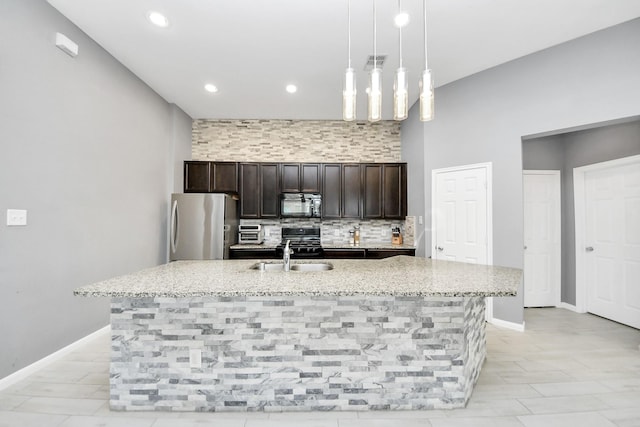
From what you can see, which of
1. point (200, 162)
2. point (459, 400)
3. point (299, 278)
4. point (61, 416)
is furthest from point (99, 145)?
point (459, 400)

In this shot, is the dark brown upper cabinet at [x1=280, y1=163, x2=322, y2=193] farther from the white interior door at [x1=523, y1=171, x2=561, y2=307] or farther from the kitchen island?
the kitchen island

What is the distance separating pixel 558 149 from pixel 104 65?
5843 mm

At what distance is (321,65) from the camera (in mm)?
3598

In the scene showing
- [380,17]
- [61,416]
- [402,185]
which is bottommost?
[61,416]

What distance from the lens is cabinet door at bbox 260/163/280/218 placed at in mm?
5070

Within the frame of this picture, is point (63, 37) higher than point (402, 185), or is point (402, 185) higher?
point (63, 37)

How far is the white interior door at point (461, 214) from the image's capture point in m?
3.83

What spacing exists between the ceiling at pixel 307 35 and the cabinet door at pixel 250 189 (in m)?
1.25

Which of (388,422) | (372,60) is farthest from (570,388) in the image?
(372,60)

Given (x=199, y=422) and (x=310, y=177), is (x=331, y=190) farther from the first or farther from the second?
(x=199, y=422)

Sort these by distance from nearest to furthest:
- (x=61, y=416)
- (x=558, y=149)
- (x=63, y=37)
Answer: (x=61, y=416)
(x=63, y=37)
(x=558, y=149)

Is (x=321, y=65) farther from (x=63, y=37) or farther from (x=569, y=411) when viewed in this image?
(x=569, y=411)

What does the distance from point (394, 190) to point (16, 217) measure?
14.6ft

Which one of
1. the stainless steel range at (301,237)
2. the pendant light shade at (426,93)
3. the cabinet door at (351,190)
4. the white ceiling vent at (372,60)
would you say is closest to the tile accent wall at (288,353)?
the pendant light shade at (426,93)
